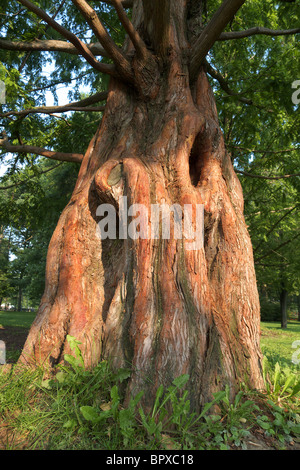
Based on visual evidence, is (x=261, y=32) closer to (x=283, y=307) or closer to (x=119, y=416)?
(x=119, y=416)

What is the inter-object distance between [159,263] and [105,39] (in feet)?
9.35

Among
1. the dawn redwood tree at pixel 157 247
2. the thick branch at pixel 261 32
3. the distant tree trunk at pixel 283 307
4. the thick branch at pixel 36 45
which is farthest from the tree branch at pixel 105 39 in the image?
the distant tree trunk at pixel 283 307

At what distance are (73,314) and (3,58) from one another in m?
5.93

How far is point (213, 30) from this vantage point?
3938 mm

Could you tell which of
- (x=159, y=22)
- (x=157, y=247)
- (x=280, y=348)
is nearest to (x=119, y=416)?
(x=157, y=247)

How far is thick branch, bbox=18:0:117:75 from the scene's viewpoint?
3.72 metres

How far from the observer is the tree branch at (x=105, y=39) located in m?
3.67

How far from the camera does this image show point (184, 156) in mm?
3846

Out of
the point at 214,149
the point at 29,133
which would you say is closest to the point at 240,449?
the point at 214,149

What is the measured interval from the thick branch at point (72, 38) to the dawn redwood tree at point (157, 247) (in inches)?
0.5

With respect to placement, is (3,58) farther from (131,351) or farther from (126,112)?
(131,351)

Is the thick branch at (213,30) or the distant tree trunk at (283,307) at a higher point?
the thick branch at (213,30)

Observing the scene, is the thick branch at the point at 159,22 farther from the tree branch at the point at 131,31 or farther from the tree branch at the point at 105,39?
the tree branch at the point at 105,39
